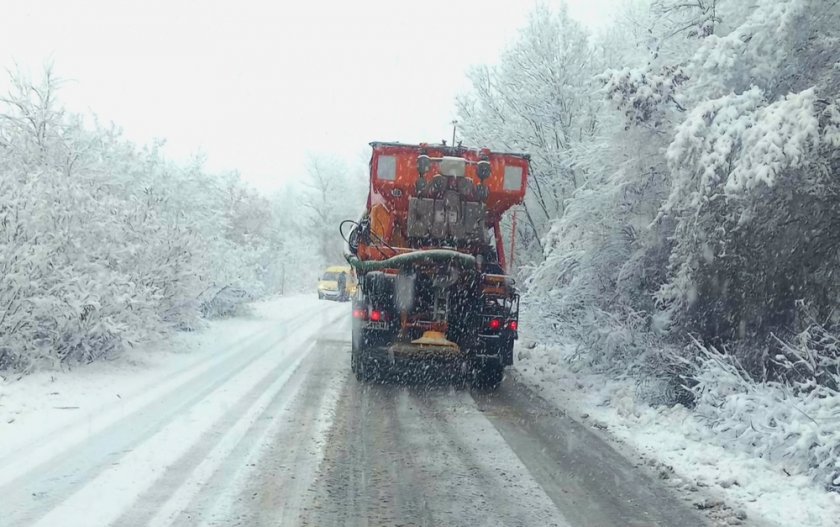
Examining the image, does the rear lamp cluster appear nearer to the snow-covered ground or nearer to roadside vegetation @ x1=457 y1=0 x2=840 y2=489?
the snow-covered ground

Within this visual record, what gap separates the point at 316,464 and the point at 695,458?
10.9 ft

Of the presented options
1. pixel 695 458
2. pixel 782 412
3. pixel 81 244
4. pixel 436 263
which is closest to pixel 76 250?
pixel 81 244

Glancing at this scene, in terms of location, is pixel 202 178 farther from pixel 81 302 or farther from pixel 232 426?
pixel 232 426

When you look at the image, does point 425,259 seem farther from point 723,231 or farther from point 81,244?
point 81,244

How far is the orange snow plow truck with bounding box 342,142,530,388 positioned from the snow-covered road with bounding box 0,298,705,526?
0.81 m

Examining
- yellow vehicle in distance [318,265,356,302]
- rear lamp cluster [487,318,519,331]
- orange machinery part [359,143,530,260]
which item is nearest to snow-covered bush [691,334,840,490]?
rear lamp cluster [487,318,519,331]

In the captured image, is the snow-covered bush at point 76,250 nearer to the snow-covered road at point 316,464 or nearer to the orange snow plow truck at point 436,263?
the snow-covered road at point 316,464

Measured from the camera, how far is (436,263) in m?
→ 9.67

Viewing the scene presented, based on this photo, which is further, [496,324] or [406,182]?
[406,182]

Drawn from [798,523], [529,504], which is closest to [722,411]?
[798,523]

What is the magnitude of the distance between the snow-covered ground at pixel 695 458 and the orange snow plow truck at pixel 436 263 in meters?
1.35

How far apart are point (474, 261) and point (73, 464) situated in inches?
218

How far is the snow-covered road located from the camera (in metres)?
4.82

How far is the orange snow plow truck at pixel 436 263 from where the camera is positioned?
32.3ft
